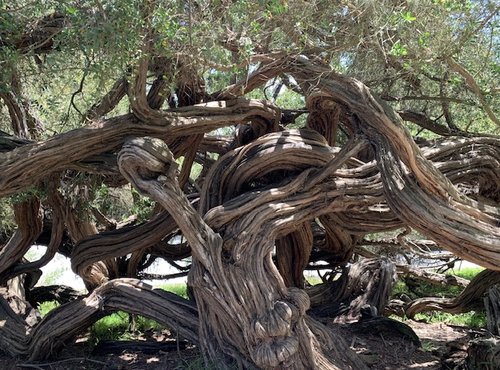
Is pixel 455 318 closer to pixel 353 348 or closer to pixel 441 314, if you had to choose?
pixel 441 314

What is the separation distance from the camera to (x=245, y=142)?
4.85 metres

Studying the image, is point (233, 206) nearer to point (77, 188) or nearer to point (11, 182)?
point (11, 182)

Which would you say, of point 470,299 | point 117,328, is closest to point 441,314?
point 470,299

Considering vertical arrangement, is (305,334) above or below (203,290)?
below

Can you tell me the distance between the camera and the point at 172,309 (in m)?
3.99

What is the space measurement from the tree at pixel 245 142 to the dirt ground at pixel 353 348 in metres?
0.17

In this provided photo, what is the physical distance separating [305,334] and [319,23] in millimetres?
1901

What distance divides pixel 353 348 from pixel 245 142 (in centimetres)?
182

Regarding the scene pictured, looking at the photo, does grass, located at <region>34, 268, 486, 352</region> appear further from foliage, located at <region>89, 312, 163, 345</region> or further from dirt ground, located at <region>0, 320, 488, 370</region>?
dirt ground, located at <region>0, 320, 488, 370</region>

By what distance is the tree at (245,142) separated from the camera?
3283mm

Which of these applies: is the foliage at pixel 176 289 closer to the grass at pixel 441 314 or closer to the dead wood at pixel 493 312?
the grass at pixel 441 314

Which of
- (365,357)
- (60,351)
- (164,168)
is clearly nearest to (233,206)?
(164,168)

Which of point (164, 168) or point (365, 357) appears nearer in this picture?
point (164, 168)

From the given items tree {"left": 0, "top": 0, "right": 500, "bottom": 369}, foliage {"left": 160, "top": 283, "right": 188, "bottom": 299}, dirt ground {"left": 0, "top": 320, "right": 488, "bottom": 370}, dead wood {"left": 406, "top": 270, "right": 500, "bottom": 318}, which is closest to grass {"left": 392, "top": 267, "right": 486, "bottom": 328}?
dead wood {"left": 406, "top": 270, "right": 500, "bottom": 318}
